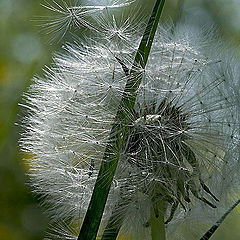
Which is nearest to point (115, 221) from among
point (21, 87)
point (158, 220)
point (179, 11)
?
point (158, 220)

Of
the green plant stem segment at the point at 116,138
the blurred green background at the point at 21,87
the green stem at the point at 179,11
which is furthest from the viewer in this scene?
the blurred green background at the point at 21,87

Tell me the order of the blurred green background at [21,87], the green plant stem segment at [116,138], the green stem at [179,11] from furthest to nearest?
the blurred green background at [21,87], the green stem at [179,11], the green plant stem segment at [116,138]

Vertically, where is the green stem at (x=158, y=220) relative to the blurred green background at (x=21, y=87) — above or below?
below

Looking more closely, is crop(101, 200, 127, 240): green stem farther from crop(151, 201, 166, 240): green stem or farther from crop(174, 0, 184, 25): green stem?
crop(174, 0, 184, 25): green stem

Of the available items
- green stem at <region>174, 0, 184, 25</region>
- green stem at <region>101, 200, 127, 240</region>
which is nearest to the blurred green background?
green stem at <region>174, 0, 184, 25</region>

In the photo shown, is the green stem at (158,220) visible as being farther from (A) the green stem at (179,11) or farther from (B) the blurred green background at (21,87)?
(B) the blurred green background at (21,87)

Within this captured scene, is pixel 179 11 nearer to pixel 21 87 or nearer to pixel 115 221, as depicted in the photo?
pixel 115 221

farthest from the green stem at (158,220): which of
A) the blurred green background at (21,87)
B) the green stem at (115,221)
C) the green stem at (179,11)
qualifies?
the blurred green background at (21,87)
